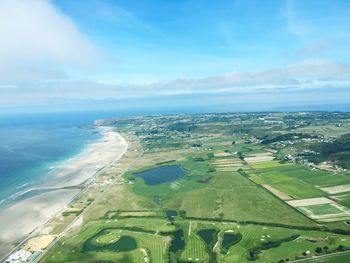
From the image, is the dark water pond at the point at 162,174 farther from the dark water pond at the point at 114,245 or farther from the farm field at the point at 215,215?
the dark water pond at the point at 114,245

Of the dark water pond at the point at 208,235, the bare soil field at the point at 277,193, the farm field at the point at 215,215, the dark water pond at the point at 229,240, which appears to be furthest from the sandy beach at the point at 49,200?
the bare soil field at the point at 277,193

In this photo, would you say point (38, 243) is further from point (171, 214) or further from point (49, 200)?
point (49, 200)

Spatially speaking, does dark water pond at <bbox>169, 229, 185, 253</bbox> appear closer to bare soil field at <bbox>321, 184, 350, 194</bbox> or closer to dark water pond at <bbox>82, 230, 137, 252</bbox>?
dark water pond at <bbox>82, 230, 137, 252</bbox>

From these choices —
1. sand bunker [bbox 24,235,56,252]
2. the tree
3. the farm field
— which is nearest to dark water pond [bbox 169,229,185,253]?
the farm field

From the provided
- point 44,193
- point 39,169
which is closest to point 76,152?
point 39,169

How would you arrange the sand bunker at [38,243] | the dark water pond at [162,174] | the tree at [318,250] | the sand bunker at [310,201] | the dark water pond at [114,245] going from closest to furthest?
the tree at [318,250] → the dark water pond at [114,245] → the sand bunker at [38,243] → the sand bunker at [310,201] → the dark water pond at [162,174]

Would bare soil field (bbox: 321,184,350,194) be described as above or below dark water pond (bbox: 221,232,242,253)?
above
